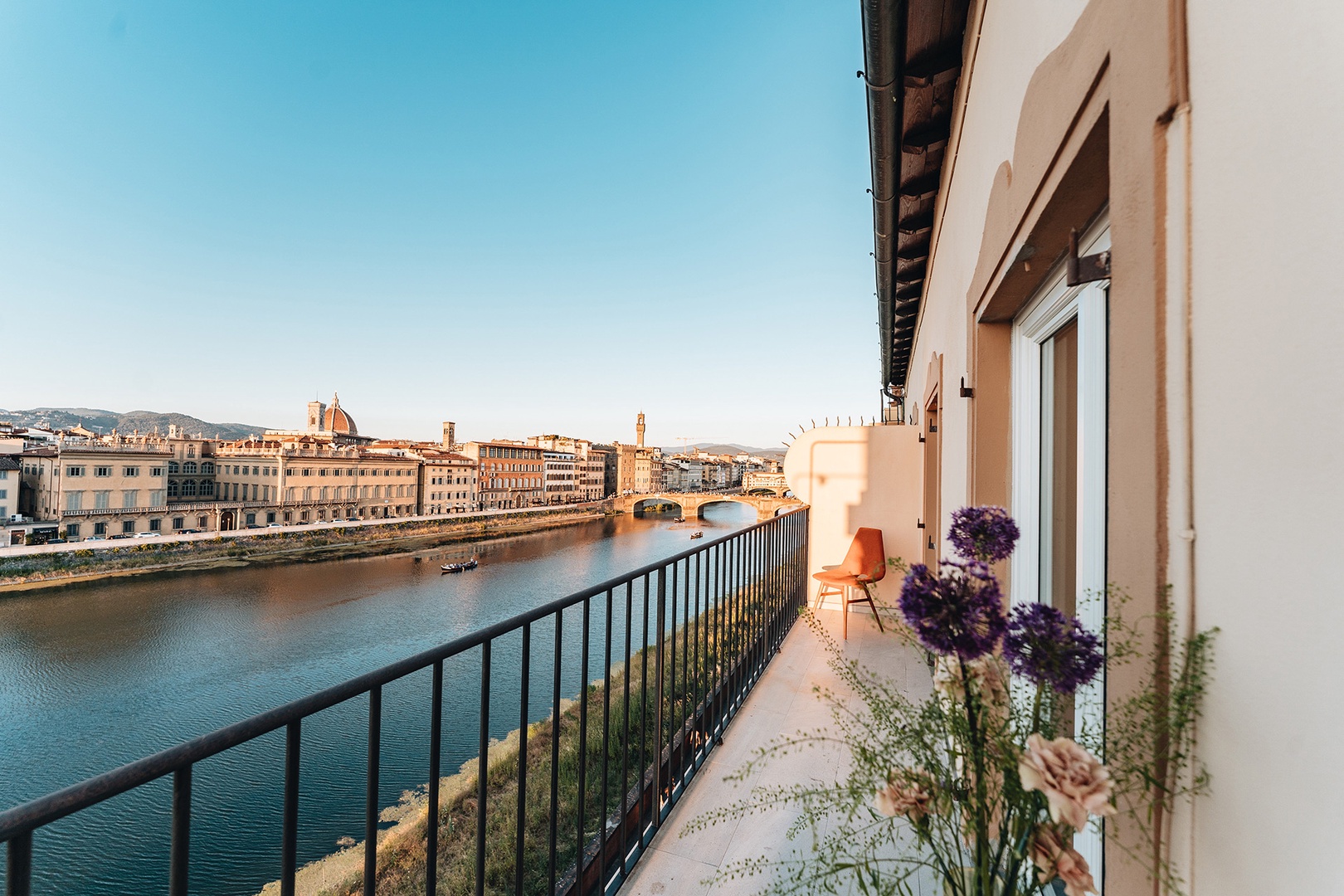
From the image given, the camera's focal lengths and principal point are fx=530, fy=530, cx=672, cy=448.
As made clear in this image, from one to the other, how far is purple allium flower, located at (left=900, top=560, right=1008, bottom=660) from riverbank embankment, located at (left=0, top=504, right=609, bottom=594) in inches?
1108

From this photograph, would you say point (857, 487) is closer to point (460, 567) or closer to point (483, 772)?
point (483, 772)

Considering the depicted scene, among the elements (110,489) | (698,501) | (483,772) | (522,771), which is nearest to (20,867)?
(483,772)

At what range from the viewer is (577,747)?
2.46 m

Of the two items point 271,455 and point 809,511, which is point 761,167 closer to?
point 809,511

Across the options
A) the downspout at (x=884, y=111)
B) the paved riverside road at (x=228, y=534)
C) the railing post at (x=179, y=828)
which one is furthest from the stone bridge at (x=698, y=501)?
the railing post at (x=179, y=828)

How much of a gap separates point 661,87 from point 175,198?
29.1 m

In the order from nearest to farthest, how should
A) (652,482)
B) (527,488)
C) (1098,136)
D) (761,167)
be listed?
(1098,136) → (761,167) → (527,488) → (652,482)

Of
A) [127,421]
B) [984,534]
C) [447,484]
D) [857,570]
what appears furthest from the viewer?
[127,421]

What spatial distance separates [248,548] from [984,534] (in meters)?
31.6

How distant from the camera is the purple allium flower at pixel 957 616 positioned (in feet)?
1.79

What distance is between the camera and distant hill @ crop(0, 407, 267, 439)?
56312 mm

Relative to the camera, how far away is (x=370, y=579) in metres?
20.7

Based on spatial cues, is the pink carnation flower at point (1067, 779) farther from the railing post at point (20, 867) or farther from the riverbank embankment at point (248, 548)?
the riverbank embankment at point (248, 548)

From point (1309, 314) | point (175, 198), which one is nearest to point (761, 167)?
point (1309, 314)
